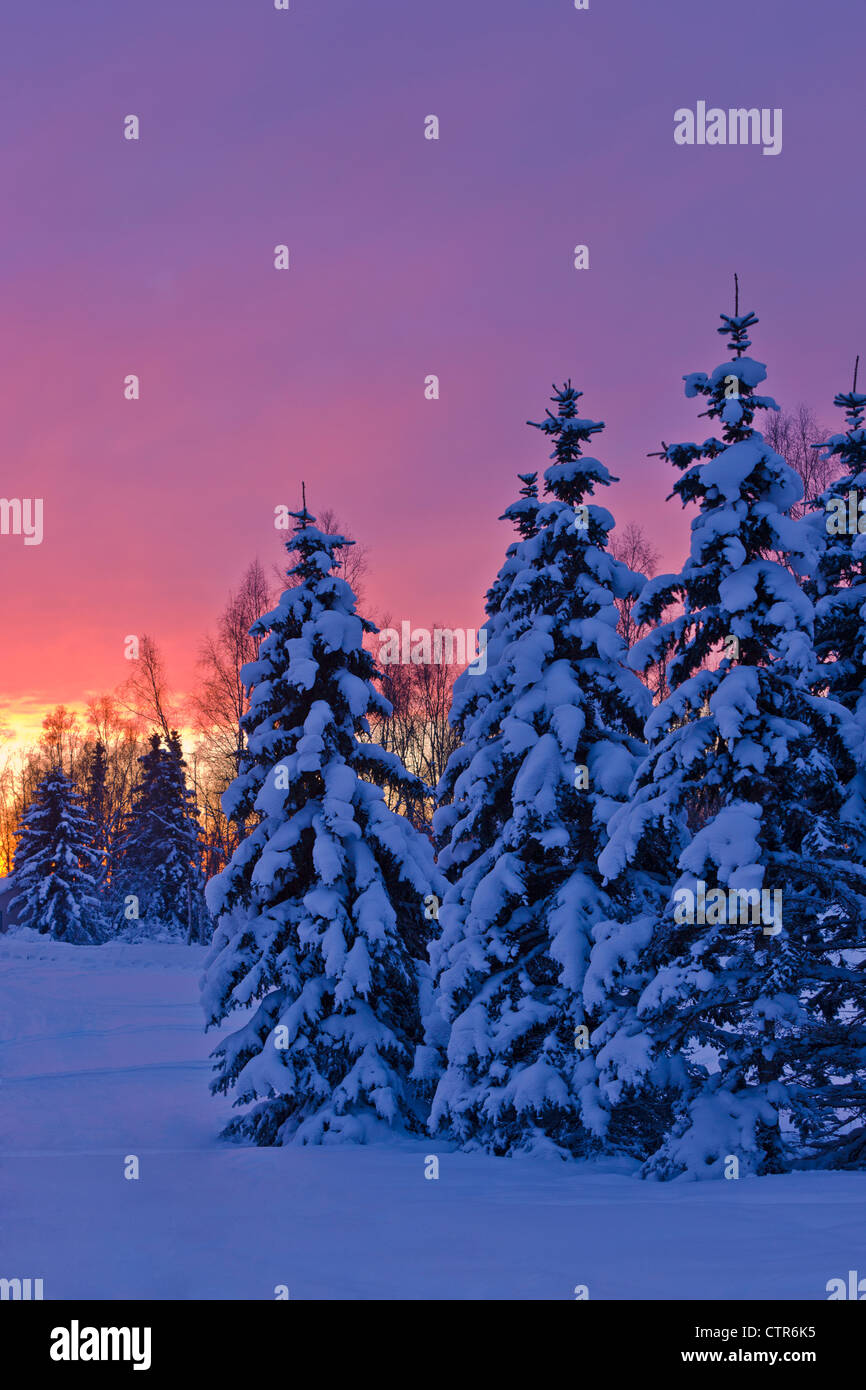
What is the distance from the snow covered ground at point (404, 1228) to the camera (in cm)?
700

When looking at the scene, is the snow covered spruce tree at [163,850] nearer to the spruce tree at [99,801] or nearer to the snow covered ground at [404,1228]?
the spruce tree at [99,801]

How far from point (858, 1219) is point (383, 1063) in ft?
27.5

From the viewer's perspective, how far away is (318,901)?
→ 14.9 meters

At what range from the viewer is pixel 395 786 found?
16547 millimetres

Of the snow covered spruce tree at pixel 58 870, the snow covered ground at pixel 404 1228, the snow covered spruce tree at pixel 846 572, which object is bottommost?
the snow covered ground at pixel 404 1228

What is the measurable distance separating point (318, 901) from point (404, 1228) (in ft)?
21.1

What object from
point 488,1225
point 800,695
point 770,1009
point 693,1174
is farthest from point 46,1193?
point 800,695

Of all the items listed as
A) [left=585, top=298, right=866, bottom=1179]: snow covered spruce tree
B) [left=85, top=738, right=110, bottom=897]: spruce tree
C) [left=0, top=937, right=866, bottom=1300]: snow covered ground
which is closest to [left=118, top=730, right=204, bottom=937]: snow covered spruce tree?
[left=85, top=738, right=110, bottom=897]: spruce tree

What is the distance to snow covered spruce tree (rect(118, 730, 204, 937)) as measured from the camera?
154 ft

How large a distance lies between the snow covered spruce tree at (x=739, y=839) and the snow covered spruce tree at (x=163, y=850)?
123ft

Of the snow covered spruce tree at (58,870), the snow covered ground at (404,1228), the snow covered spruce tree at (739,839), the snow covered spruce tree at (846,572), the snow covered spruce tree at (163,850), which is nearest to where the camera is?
the snow covered ground at (404,1228)

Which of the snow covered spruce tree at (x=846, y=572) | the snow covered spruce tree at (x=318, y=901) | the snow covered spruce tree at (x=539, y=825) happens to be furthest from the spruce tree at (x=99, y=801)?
the snow covered spruce tree at (x=846, y=572)

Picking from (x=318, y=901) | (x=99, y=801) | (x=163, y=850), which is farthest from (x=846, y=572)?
(x=99, y=801)

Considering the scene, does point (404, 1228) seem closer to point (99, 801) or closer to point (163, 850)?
point (163, 850)
